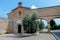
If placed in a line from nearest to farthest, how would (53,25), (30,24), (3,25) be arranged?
(30,24)
(3,25)
(53,25)

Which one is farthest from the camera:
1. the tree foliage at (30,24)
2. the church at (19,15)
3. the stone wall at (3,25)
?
the stone wall at (3,25)

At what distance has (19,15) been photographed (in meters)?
30.5

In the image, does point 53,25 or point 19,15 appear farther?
point 53,25

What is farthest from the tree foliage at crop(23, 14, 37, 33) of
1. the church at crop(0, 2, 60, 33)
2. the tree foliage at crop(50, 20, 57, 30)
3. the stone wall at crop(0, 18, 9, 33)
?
the tree foliage at crop(50, 20, 57, 30)

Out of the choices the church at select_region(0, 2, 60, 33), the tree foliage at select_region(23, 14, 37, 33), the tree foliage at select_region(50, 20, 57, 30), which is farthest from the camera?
the tree foliage at select_region(50, 20, 57, 30)

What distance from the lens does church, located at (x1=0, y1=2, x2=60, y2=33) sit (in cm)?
2708

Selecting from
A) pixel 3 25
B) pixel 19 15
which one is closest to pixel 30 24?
pixel 3 25

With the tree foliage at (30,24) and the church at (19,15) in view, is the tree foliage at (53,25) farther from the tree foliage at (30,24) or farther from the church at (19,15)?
the tree foliage at (30,24)

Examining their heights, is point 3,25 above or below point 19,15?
below

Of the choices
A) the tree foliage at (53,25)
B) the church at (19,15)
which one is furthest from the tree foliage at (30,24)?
the tree foliage at (53,25)

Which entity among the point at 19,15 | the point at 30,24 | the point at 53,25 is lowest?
the point at 53,25

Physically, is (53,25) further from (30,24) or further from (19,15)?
(30,24)

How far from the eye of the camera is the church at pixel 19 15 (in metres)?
27.1

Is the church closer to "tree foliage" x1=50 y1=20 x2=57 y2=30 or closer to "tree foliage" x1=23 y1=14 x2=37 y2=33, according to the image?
"tree foliage" x1=23 y1=14 x2=37 y2=33
